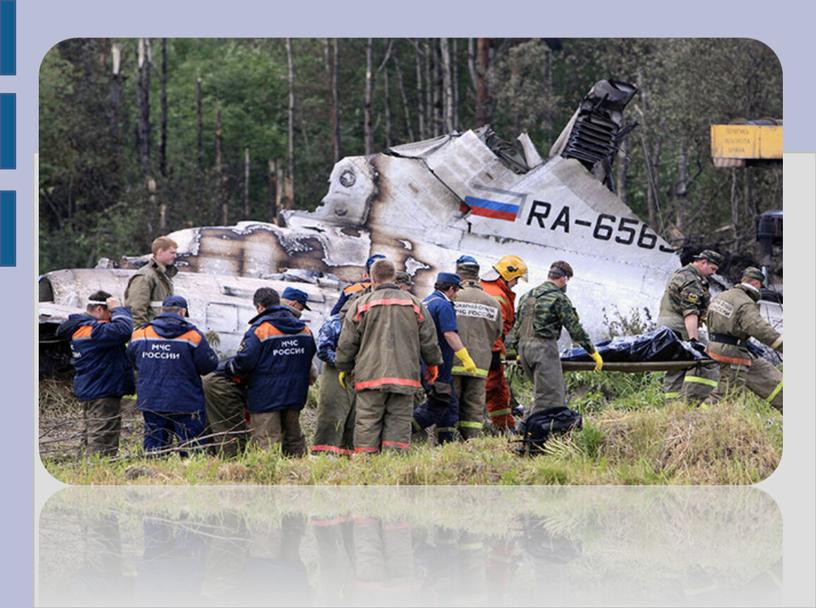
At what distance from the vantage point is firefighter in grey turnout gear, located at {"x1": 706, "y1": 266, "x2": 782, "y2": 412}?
43.7ft

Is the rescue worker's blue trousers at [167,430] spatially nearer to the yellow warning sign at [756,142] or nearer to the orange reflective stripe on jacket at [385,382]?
the orange reflective stripe on jacket at [385,382]

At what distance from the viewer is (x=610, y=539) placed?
30.8 feet

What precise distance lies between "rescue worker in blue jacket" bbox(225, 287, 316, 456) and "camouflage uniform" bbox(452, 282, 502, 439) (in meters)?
1.42

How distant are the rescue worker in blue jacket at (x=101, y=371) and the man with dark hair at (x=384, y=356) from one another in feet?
6.31

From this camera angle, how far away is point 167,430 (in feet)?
39.7

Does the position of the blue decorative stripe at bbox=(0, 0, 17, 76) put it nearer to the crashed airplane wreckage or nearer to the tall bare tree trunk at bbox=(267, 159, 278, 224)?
the crashed airplane wreckage

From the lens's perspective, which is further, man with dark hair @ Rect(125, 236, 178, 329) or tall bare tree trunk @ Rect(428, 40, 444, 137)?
tall bare tree trunk @ Rect(428, 40, 444, 137)

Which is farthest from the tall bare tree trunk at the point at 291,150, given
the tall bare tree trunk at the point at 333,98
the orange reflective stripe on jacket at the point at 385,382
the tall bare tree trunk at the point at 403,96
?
the orange reflective stripe on jacket at the point at 385,382

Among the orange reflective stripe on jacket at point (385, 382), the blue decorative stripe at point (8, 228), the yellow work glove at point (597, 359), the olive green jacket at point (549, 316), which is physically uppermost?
the blue decorative stripe at point (8, 228)

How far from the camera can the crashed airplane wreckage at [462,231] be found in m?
15.7

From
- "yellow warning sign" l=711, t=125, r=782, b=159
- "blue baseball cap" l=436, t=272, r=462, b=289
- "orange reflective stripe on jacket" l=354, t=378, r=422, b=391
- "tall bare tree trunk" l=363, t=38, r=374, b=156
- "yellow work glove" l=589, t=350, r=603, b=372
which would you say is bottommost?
"orange reflective stripe on jacket" l=354, t=378, r=422, b=391

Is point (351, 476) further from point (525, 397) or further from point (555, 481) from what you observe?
point (525, 397)

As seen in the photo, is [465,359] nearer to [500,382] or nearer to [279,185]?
[500,382]

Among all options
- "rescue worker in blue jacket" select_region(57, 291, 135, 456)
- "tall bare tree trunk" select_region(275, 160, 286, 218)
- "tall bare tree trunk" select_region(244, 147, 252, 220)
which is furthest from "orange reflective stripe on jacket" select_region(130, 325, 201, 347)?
"tall bare tree trunk" select_region(244, 147, 252, 220)
